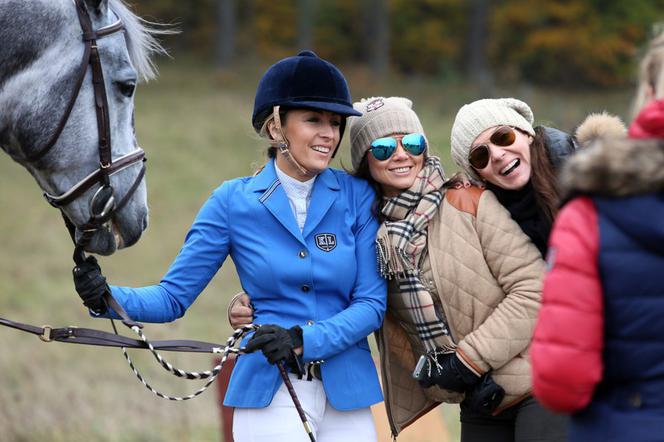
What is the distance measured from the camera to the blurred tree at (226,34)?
33625mm

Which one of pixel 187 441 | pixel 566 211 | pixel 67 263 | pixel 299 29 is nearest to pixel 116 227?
pixel 566 211

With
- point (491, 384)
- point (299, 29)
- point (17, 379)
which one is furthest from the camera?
point (299, 29)

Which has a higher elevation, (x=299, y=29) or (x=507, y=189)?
(x=299, y=29)

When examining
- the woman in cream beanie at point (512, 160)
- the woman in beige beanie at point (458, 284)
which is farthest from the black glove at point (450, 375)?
the woman in cream beanie at point (512, 160)

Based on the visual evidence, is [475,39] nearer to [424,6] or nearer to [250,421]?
[424,6]

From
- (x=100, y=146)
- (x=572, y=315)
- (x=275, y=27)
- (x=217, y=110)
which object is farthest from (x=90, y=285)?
(x=275, y=27)

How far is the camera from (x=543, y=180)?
331 cm

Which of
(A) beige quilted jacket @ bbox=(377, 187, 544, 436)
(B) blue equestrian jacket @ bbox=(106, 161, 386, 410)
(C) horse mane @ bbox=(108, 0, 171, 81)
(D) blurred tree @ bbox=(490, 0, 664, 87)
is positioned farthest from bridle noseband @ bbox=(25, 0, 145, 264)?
(D) blurred tree @ bbox=(490, 0, 664, 87)

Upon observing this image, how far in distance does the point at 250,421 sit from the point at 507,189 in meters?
1.25

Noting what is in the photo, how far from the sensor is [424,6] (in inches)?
1415

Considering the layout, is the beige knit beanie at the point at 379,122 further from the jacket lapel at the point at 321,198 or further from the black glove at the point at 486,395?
the black glove at the point at 486,395

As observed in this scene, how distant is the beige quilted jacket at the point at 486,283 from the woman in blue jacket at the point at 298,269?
0.25m

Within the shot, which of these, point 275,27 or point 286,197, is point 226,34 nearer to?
point 275,27

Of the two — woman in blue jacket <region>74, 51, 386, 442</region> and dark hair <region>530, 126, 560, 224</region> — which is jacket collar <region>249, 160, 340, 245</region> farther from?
dark hair <region>530, 126, 560, 224</region>
